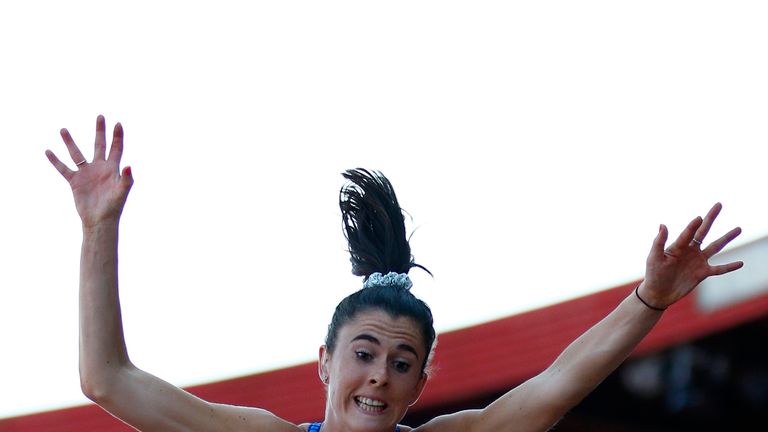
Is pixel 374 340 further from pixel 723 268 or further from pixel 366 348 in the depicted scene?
pixel 723 268

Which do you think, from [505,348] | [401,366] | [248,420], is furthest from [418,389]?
[505,348]

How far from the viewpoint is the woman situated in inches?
87.4

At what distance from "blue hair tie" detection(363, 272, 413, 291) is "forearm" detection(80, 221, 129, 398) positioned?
637 mm

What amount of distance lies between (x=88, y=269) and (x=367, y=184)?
0.77m

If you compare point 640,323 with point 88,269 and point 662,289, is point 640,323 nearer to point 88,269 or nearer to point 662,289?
point 662,289

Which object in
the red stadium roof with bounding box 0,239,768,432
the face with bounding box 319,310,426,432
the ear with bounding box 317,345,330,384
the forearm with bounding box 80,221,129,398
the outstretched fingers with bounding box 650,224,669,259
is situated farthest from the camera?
the red stadium roof with bounding box 0,239,768,432

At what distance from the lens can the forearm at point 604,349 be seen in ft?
7.68

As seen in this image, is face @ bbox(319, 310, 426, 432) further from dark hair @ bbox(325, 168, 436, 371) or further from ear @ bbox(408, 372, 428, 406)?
dark hair @ bbox(325, 168, 436, 371)

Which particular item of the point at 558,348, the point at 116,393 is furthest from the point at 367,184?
the point at 558,348

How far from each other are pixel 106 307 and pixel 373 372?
56 centimetres

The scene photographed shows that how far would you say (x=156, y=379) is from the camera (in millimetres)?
2326

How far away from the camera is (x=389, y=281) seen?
2.67 meters

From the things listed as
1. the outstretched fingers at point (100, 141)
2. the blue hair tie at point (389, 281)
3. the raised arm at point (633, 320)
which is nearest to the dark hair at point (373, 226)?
the blue hair tie at point (389, 281)

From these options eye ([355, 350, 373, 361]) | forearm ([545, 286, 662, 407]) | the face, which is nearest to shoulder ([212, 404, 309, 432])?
the face
